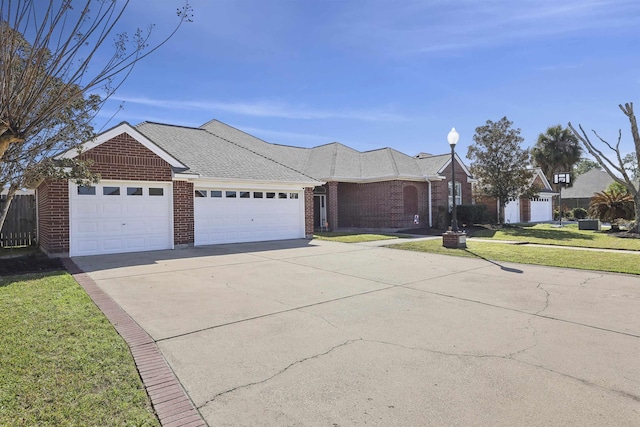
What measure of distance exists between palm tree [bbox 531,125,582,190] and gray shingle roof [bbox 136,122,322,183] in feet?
109

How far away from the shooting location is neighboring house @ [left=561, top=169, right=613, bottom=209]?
44.4 m

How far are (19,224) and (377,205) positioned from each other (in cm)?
1765

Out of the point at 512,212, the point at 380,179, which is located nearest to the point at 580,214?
the point at 512,212

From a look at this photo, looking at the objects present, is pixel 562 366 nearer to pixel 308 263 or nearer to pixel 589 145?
pixel 308 263

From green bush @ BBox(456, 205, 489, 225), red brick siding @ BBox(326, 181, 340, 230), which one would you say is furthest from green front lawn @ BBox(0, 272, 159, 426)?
green bush @ BBox(456, 205, 489, 225)

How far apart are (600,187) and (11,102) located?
181ft

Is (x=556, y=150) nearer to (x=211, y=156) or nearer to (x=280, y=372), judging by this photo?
(x=211, y=156)

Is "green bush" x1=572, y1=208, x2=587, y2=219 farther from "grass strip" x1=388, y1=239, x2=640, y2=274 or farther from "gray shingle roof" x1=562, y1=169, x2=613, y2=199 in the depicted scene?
"grass strip" x1=388, y1=239, x2=640, y2=274

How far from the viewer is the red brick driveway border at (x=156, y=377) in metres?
2.92

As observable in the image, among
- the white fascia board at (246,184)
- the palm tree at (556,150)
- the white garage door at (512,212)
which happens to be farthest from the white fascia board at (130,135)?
the palm tree at (556,150)

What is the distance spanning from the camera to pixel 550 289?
7.37m

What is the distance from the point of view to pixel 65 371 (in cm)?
361

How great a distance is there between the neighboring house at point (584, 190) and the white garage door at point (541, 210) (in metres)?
10.8

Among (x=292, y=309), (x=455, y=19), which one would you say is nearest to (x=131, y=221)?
(x=292, y=309)
